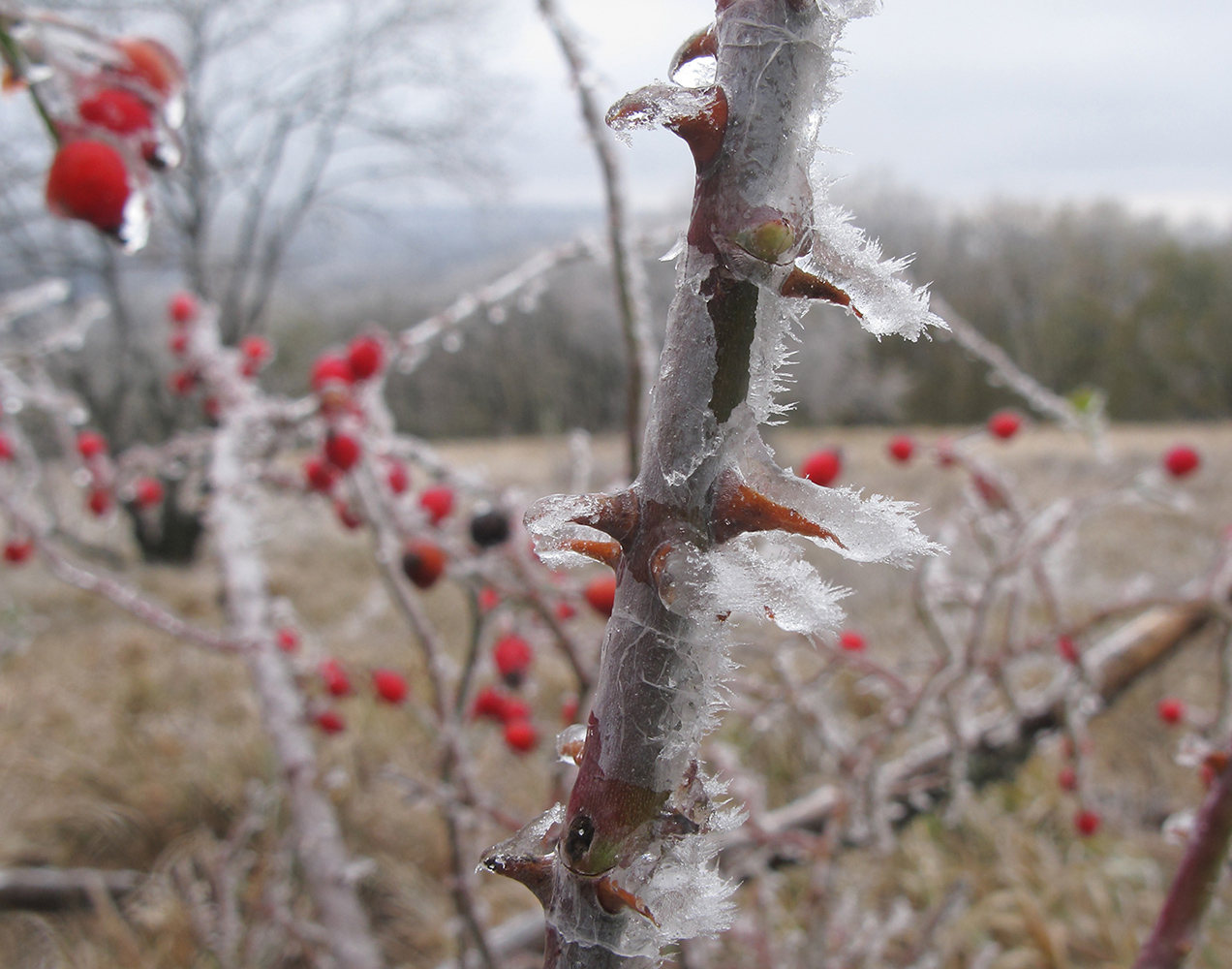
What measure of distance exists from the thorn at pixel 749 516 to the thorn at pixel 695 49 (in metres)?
0.10

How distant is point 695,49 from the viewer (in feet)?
0.62

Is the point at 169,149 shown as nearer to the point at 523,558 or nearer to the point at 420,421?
the point at 523,558

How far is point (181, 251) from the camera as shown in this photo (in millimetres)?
5203

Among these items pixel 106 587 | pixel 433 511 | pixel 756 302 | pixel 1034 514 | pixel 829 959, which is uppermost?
pixel 756 302

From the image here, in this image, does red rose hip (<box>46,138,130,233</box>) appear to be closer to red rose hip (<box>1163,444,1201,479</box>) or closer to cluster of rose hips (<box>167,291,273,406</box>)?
cluster of rose hips (<box>167,291,273,406</box>)

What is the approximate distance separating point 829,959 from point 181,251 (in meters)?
5.65

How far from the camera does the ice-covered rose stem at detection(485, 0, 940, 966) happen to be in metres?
0.16

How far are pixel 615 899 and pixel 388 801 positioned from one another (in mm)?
2586

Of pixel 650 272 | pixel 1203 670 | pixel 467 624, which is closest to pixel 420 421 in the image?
pixel 650 272

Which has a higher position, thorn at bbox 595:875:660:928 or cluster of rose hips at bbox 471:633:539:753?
thorn at bbox 595:875:660:928

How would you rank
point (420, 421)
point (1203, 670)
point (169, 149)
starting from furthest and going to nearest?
point (420, 421), point (1203, 670), point (169, 149)

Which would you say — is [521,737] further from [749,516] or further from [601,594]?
[749,516]

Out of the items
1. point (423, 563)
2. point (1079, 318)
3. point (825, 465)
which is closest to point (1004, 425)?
point (825, 465)

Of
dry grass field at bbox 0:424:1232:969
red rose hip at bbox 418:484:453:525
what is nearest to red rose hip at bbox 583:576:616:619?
dry grass field at bbox 0:424:1232:969
